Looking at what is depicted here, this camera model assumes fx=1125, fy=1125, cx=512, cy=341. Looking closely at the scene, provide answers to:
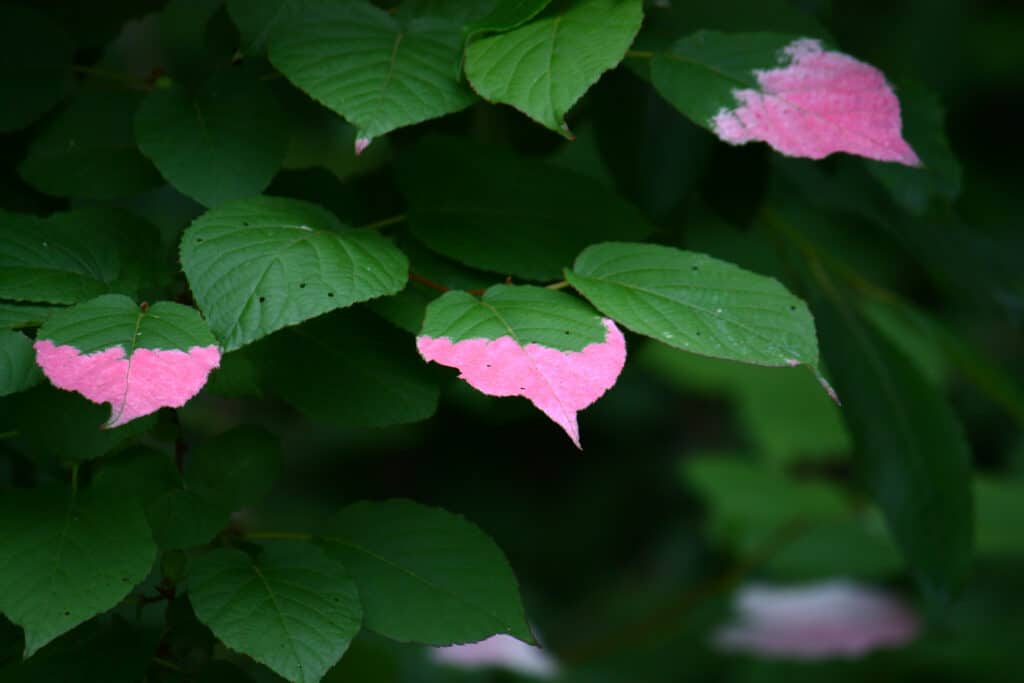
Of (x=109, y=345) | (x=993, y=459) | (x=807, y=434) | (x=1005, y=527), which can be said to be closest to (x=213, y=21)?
(x=109, y=345)

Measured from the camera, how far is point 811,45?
75cm

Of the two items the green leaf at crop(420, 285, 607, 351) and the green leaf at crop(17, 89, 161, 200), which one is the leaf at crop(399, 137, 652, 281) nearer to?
the green leaf at crop(420, 285, 607, 351)

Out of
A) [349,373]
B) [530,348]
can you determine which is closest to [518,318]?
[530,348]

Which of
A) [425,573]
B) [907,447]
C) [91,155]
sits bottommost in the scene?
[907,447]

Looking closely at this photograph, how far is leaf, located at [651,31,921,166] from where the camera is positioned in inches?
27.8

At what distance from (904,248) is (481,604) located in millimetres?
631

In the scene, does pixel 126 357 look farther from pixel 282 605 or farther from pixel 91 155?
pixel 91 155

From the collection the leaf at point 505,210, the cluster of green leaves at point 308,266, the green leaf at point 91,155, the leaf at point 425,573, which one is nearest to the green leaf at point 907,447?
the cluster of green leaves at point 308,266

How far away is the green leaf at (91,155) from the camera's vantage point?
0.76 metres

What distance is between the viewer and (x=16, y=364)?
1.95 feet

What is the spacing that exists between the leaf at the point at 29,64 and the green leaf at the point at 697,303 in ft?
1.33

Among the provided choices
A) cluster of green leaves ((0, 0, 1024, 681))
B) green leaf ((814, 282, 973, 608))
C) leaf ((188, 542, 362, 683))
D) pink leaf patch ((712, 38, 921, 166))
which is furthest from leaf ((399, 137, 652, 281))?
green leaf ((814, 282, 973, 608))

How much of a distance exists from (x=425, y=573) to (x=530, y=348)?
177mm

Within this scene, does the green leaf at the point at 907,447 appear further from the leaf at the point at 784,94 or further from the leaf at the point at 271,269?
the leaf at the point at 271,269
